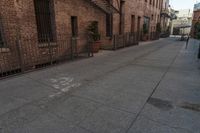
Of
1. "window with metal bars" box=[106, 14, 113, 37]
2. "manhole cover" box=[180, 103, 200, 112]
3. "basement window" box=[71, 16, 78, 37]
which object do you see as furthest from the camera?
Result: "window with metal bars" box=[106, 14, 113, 37]

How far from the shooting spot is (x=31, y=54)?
6727 millimetres

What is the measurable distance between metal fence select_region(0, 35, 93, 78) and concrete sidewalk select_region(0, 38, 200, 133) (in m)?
0.89

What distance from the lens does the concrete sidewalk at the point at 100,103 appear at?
2.69 metres

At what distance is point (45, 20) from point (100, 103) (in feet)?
19.0

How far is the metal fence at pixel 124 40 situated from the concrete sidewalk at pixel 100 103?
6654 mm

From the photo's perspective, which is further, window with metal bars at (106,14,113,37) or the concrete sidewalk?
window with metal bars at (106,14,113,37)

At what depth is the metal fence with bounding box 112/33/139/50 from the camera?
474 inches

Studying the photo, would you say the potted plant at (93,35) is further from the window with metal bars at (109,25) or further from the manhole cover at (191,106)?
the manhole cover at (191,106)

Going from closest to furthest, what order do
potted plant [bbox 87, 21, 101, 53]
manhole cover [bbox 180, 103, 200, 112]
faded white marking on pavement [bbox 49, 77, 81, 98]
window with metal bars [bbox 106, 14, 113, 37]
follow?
manhole cover [bbox 180, 103, 200, 112], faded white marking on pavement [bbox 49, 77, 81, 98], potted plant [bbox 87, 21, 101, 53], window with metal bars [bbox 106, 14, 113, 37]

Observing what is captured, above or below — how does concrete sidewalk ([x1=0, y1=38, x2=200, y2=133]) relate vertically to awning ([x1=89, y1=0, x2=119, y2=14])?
below

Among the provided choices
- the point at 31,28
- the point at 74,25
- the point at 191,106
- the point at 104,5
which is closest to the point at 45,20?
the point at 31,28

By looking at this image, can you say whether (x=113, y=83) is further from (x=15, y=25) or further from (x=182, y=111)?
(x=15, y=25)

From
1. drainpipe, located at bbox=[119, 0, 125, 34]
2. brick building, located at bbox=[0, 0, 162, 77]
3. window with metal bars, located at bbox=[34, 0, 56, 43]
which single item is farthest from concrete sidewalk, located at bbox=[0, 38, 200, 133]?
drainpipe, located at bbox=[119, 0, 125, 34]

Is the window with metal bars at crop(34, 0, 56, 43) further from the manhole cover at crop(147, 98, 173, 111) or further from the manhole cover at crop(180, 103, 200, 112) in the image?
the manhole cover at crop(180, 103, 200, 112)
